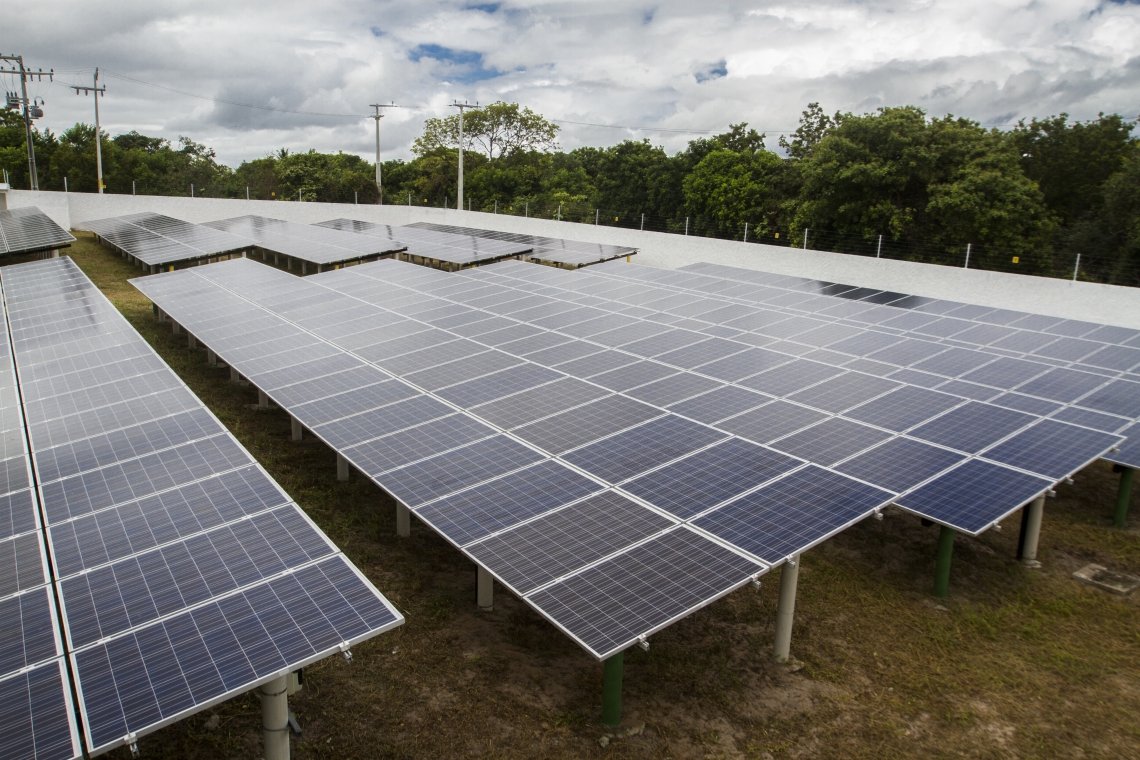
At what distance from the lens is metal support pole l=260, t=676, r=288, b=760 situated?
7.11 metres

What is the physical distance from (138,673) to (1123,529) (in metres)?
16.7

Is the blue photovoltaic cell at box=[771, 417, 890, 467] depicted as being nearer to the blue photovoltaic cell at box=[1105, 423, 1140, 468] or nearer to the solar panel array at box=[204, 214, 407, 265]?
the blue photovoltaic cell at box=[1105, 423, 1140, 468]

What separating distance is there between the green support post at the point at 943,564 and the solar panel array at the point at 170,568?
Answer: 8.68 meters

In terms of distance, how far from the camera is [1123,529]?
1480 cm

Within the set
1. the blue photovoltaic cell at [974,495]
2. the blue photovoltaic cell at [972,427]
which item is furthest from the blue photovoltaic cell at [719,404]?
the blue photovoltaic cell at [974,495]

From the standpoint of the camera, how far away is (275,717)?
7.23m

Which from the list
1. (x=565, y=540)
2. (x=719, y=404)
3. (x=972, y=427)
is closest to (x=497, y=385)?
(x=719, y=404)

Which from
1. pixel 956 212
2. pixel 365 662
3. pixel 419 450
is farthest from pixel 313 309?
pixel 956 212

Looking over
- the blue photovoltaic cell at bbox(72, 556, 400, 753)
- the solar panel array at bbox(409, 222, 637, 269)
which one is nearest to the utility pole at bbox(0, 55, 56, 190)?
the solar panel array at bbox(409, 222, 637, 269)

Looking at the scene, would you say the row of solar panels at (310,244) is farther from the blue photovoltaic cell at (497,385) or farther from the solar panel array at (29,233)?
the blue photovoltaic cell at (497,385)

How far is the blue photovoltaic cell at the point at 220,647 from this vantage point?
6.53 metres

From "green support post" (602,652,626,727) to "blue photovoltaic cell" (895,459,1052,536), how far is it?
5028 millimetres

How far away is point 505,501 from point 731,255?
30231 mm

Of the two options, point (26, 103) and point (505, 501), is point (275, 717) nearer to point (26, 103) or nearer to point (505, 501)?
point (505, 501)
